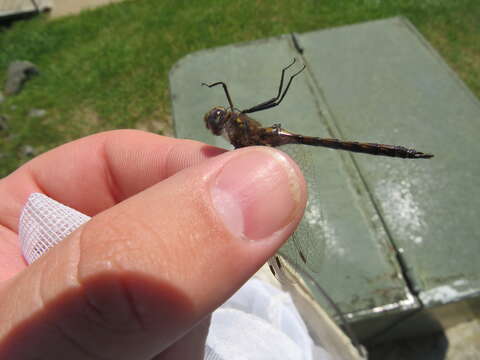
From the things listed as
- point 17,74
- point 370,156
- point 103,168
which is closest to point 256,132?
point 103,168

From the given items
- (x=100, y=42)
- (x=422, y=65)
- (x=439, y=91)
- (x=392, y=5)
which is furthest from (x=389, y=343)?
(x=100, y=42)

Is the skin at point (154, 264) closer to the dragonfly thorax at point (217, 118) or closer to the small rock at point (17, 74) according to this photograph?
the dragonfly thorax at point (217, 118)

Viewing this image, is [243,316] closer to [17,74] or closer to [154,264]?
[154,264]

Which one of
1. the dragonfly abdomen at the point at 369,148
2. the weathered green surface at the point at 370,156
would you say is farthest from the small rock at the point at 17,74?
the dragonfly abdomen at the point at 369,148

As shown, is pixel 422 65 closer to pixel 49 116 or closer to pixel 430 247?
pixel 430 247

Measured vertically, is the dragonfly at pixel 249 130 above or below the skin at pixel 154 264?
below

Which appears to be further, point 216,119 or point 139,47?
point 139,47
